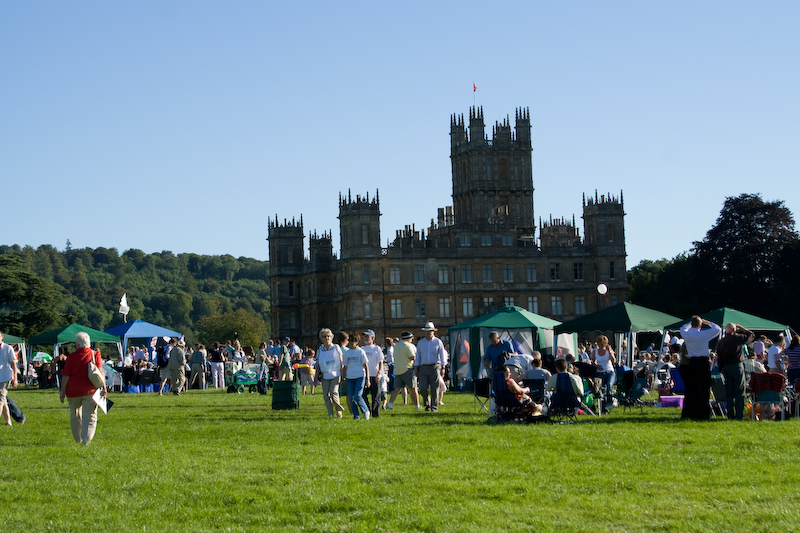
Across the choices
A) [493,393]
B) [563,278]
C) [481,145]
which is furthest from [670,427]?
[481,145]

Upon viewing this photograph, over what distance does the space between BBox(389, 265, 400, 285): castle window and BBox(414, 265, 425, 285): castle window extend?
1.26 metres

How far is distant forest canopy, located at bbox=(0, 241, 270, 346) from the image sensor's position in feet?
428

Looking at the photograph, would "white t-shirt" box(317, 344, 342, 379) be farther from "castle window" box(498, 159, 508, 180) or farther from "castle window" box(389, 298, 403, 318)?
"castle window" box(498, 159, 508, 180)

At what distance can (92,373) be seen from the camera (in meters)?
12.6

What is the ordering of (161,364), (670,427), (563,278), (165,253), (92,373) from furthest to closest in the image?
(165,253), (563,278), (161,364), (670,427), (92,373)

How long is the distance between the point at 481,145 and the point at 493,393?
69.9m

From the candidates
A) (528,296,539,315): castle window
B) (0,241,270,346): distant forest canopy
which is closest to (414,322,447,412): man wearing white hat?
(528,296,539,315): castle window

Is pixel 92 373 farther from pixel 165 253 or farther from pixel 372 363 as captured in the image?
pixel 165 253

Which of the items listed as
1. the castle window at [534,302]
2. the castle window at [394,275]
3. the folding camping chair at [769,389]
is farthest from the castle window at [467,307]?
the folding camping chair at [769,389]

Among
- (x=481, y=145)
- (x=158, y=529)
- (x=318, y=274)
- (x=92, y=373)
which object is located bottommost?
(x=158, y=529)

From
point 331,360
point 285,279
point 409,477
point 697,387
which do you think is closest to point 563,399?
point 697,387

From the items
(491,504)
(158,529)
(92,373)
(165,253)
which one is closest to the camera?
(158,529)

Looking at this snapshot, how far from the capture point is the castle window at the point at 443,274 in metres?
74.4

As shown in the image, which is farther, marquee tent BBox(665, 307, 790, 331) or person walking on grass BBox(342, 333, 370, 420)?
marquee tent BBox(665, 307, 790, 331)
